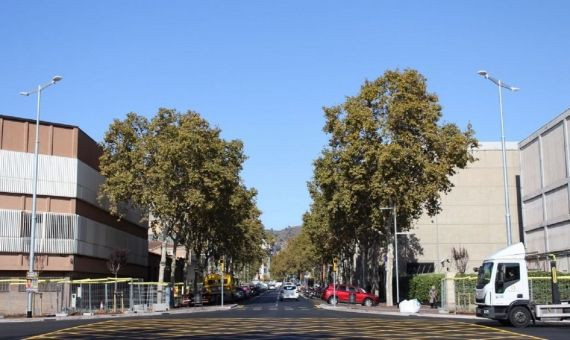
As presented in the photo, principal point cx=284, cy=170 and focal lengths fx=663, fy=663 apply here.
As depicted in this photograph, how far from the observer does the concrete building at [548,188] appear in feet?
173

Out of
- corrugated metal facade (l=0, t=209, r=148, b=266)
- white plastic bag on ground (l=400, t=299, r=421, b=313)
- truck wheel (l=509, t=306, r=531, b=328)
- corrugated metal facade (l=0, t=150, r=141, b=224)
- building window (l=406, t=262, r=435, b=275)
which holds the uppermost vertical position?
corrugated metal facade (l=0, t=150, r=141, b=224)

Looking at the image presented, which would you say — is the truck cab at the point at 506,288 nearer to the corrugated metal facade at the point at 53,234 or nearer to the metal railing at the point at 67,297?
the metal railing at the point at 67,297

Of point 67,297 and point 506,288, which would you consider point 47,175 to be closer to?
point 67,297

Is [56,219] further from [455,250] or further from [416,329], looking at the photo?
[455,250]

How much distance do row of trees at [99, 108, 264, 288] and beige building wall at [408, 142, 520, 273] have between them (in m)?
25.2

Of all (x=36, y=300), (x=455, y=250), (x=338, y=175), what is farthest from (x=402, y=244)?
(x=36, y=300)

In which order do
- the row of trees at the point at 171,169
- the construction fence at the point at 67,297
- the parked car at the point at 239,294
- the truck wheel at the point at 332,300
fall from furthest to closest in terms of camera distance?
the parked car at the point at 239,294 → the truck wheel at the point at 332,300 → the row of trees at the point at 171,169 → the construction fence at the point at 67,297

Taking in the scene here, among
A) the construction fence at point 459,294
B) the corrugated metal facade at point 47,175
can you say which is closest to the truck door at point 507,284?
the construction fence at point 459,294

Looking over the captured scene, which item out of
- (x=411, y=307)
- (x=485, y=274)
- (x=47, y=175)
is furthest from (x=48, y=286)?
(x=485, y=274)

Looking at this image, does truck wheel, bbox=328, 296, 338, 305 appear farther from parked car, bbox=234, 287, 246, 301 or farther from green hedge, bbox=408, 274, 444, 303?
parked car, bbox=234, 287, 246, 301

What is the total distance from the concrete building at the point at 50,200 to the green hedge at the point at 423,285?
26.1 meters

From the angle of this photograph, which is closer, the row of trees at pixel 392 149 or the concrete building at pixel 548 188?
the row of trees at pixel 392 149

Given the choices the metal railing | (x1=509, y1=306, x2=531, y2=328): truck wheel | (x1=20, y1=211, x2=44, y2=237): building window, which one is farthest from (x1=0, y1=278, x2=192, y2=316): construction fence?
(x1=509, y1=306, x2=531, y2=328): truck wheel

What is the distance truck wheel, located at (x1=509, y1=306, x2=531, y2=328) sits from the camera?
2675 cm
